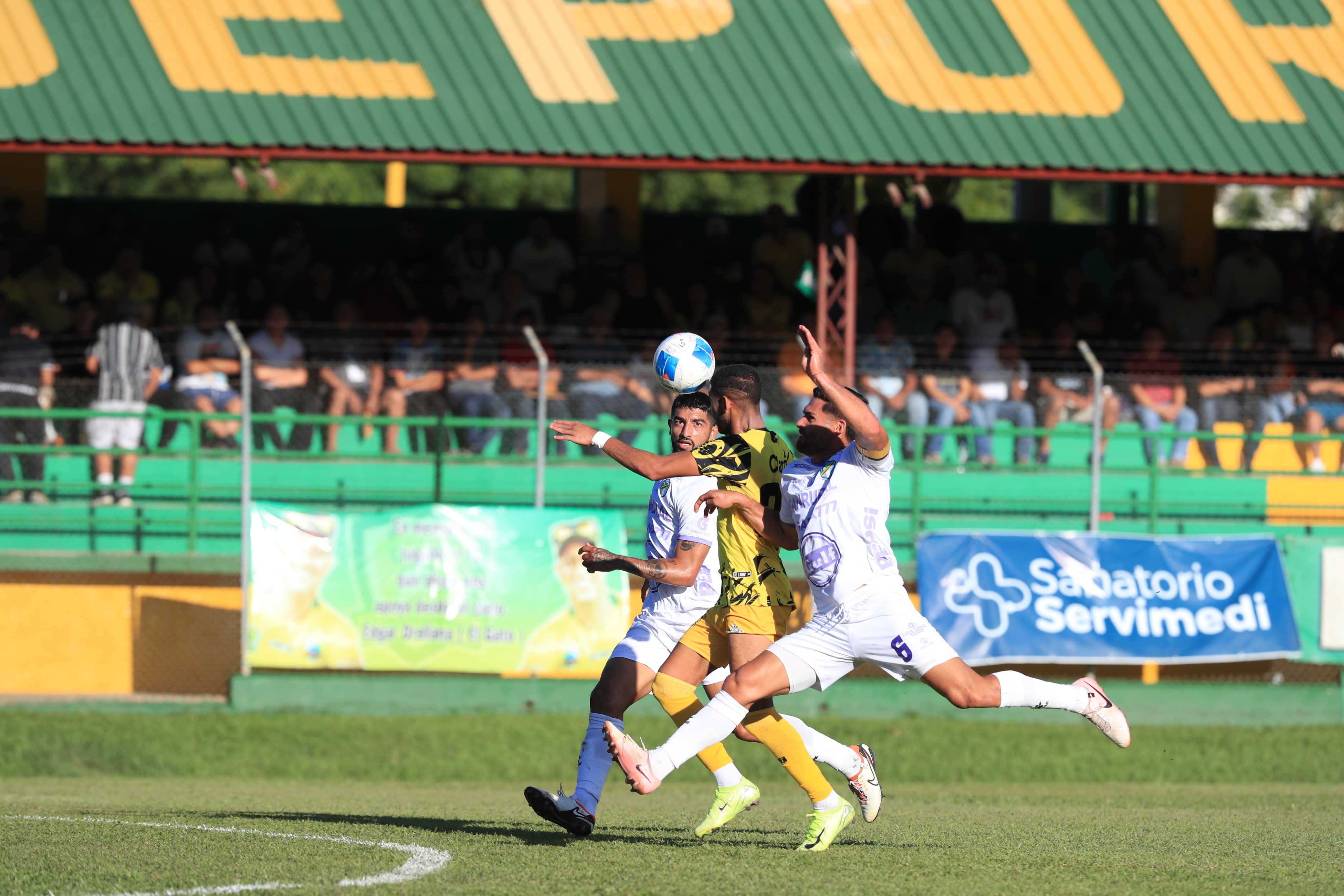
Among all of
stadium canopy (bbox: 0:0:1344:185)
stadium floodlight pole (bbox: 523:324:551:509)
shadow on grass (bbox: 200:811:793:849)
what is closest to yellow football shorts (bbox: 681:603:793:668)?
shadow on grass (bbox: 200:811:793:849)

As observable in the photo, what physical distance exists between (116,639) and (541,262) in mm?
6245

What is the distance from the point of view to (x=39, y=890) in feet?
18.0

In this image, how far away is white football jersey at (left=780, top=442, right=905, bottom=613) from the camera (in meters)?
6.57

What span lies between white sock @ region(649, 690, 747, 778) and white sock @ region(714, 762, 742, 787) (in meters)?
0.86

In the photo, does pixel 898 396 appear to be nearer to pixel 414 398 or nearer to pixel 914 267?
pixel 914 267

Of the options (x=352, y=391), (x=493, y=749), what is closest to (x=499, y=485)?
(x=352, y=391)

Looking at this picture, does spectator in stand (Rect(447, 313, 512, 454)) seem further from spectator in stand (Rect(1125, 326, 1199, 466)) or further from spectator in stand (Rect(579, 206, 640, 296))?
spectator in stand (Rect(1125, 326, 1199, 466))

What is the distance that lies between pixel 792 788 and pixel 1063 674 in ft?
9.88

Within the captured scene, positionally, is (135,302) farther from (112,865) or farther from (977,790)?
(112,865)

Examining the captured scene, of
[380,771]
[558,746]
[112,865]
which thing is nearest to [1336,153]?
[558,746]

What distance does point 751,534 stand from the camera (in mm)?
7035

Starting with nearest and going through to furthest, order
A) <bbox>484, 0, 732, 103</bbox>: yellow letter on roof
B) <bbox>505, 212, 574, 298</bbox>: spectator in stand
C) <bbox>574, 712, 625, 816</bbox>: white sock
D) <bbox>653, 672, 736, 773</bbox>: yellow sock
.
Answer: <bbox>574, 712, 625, 816</bbox>: white sock
<bbox>653, 672, 736, 773</bbox>: yellow sock
<bbox>484, 0, 732, 103</bbox>: yellow letter on roof
<bbox>505, 212, 574, 298</bbox>: spectator in stand

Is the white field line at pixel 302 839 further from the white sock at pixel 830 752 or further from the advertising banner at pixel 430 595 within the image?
the advertising banner at pixel 430 595

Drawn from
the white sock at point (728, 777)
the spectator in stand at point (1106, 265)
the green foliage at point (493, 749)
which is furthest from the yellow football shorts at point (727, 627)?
the spectator in stand at point (1106, 265)
